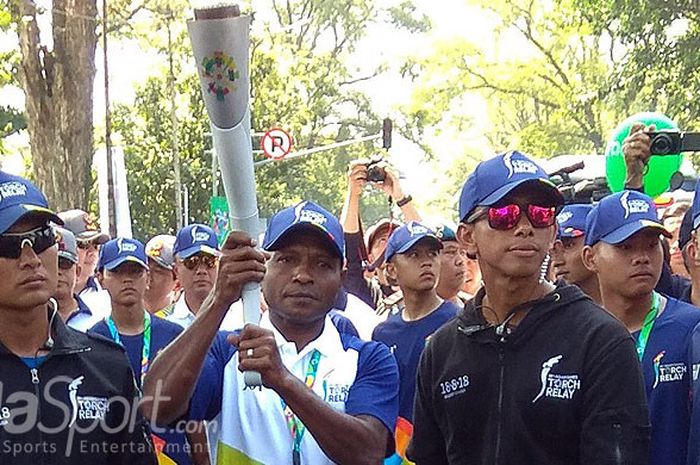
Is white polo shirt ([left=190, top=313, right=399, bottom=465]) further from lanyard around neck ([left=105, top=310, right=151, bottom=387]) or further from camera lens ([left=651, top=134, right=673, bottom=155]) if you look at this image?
camera lens ([left=651, top=134, right=673, bottom=155])

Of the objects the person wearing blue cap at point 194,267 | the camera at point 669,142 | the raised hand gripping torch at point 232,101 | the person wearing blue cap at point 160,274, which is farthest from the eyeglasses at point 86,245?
the raised hand gripping torch at point 232,101

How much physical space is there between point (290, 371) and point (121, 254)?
3.25m

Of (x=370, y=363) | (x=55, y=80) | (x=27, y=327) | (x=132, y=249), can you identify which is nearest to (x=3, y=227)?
(x=27, y=327)

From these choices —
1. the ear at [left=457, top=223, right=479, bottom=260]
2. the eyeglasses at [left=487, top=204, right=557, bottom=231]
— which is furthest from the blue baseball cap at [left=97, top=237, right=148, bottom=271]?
the eyeglasses at [left=487, top=204, right=557, bottom=231]

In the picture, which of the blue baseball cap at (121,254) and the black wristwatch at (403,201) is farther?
the black wristwatch at (403,201)

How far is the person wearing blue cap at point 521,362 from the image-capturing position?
3443 mm

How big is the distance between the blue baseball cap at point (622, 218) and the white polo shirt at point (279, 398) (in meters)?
1.30

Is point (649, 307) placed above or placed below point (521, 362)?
below

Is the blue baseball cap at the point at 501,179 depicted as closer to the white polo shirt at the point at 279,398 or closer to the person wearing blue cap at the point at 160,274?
the white polo shirt at the point at 279,398

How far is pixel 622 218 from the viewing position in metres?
5.01

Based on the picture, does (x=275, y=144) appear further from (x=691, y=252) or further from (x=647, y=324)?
(x=647, y=324)

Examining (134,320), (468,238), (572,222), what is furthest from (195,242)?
(468,238)

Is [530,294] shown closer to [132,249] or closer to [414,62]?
[132,249]

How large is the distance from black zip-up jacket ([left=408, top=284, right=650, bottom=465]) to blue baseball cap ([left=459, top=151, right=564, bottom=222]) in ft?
1.17
